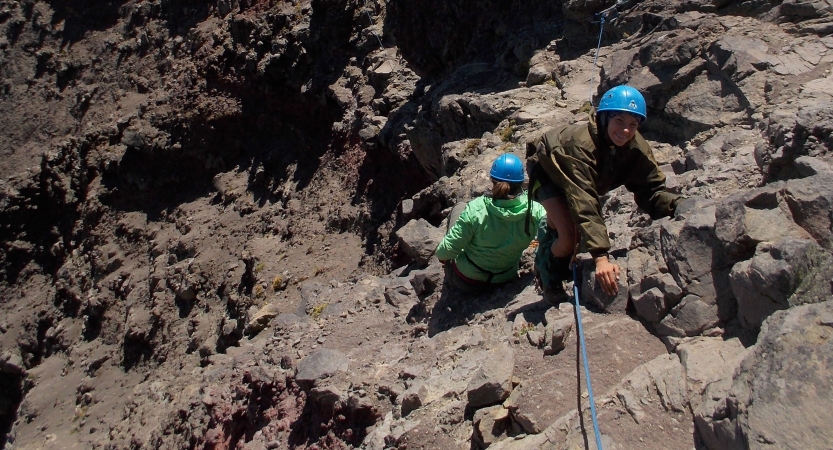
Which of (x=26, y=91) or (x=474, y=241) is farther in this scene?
(x=26, y=91)

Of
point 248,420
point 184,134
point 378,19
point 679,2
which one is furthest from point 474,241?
point 184,134

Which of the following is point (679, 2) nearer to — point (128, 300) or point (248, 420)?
point (248, 420)

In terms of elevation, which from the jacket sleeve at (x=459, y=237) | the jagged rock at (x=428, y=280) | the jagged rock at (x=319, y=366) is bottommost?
the jagged rock at (x=428, y=280)

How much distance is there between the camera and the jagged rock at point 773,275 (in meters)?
2.98

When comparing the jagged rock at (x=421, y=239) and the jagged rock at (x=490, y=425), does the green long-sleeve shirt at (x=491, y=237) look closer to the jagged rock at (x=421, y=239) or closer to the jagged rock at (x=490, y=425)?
the jagged rock at (x=421, y=239)

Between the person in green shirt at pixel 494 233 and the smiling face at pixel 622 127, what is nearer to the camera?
the smiling face at pixel 622 127

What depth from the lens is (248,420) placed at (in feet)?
20.0

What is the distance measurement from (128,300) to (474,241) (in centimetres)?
1016

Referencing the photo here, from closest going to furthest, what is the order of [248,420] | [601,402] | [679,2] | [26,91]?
[601,402], [248,420], [679,2], [26,91]

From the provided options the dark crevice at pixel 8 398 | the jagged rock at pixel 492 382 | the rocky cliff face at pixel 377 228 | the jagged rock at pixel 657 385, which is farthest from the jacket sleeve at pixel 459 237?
the dark crevice at pixel 8 398

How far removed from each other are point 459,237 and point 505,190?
1.89 ft

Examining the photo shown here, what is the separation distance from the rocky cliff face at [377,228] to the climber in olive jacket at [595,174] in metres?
0.28

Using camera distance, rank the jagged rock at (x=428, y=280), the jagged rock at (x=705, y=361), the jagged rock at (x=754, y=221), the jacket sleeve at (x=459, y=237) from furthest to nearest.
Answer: the jagged rock at (x=428, y=280) < the jacket sleeve at (x=459, y=237) < the jagged rock at (x=754, y=221) < the jagged rock at (x=705, y=361)

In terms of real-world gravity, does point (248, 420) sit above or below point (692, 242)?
below
